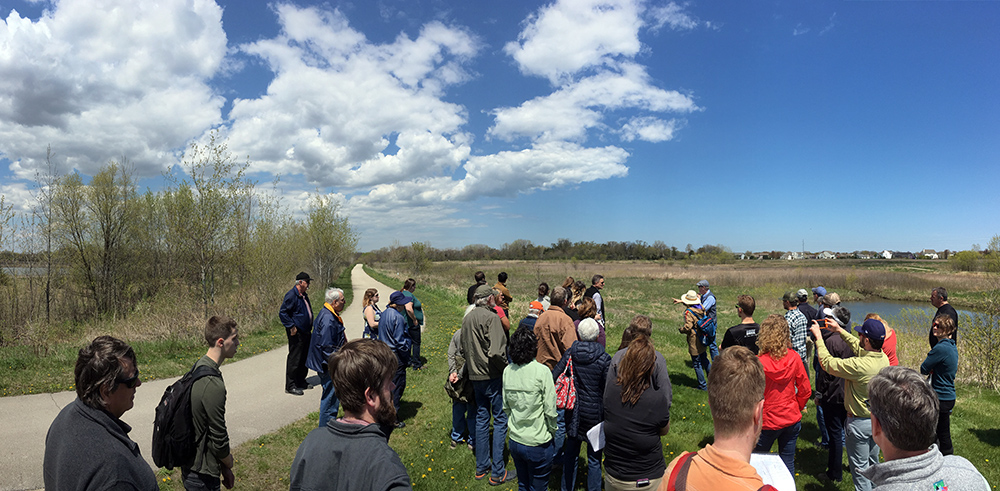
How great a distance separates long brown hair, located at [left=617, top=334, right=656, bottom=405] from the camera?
3494 mm

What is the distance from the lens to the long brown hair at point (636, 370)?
3494 millimetres

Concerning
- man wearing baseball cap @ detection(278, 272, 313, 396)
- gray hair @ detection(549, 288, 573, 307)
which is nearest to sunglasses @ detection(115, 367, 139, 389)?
gray hair @ detection(549, 288, 573, 307)

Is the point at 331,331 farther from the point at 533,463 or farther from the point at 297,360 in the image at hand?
the point at 533,463

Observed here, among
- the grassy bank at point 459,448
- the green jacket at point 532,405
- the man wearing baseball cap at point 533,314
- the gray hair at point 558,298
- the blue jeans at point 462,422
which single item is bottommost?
the grassy bank at point 459,448

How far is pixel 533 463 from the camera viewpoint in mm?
4176

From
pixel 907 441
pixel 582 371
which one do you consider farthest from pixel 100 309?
pixel 907 441

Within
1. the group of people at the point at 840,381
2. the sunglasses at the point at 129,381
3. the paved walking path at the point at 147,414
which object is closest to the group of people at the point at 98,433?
the sunglasses at the point at 129,381

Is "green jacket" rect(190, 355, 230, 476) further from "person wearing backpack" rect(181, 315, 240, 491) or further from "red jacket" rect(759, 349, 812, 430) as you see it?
"red jacket" rect(759, 349, 812, 430)

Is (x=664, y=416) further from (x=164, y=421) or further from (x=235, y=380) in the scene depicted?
(x=235, y=380)

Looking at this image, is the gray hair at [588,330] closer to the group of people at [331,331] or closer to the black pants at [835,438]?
the group of people at [331,331]

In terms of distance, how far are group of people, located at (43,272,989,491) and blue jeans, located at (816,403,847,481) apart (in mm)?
19

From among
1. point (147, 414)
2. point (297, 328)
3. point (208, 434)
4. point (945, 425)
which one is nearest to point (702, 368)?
point (945, 425)

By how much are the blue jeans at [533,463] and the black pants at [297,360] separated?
5.39 m

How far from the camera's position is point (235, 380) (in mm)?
8766
